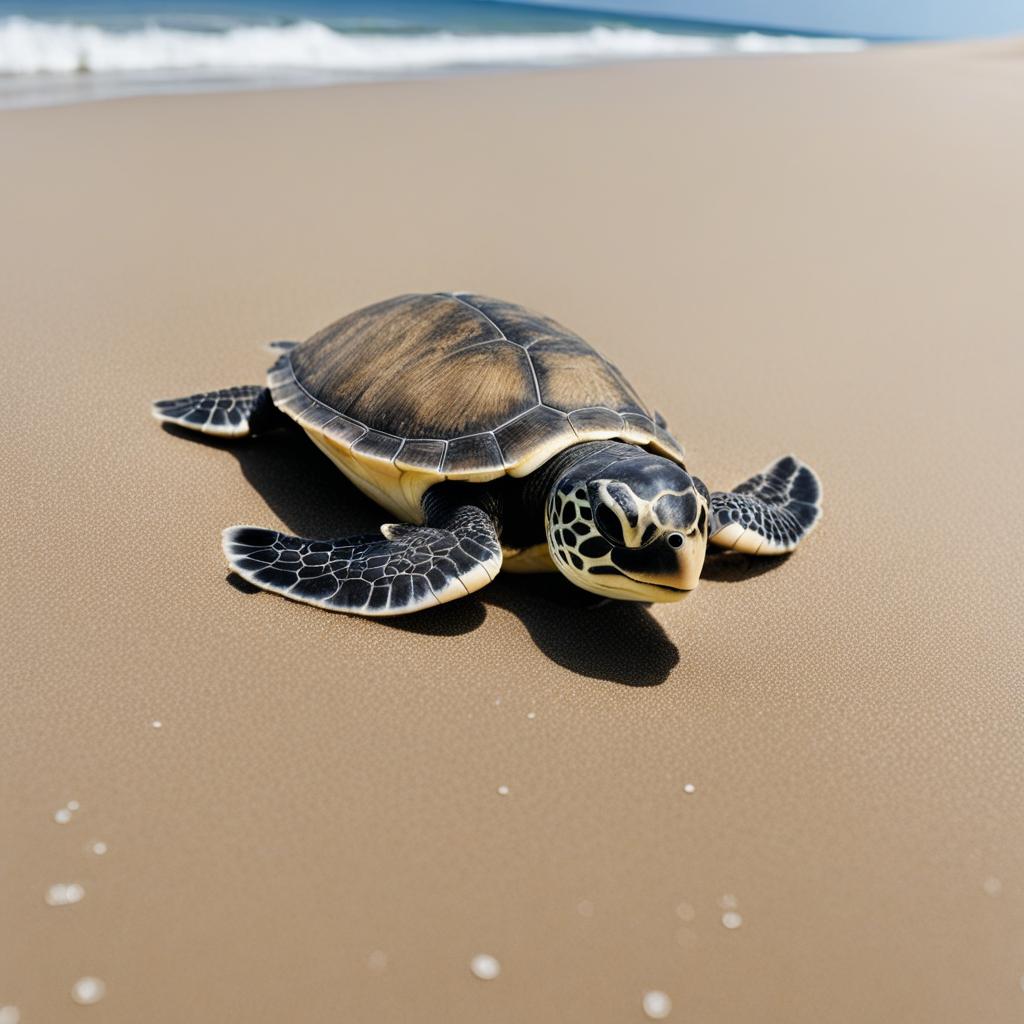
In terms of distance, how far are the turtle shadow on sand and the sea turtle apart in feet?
0.29

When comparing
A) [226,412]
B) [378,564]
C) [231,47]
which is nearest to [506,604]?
[378,564]

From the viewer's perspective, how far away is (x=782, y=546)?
113 inches

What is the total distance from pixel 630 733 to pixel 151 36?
13.2 metres

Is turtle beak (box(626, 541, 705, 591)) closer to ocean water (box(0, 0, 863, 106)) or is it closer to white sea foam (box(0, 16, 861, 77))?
ocean water (box(0, 0, 863, 106))

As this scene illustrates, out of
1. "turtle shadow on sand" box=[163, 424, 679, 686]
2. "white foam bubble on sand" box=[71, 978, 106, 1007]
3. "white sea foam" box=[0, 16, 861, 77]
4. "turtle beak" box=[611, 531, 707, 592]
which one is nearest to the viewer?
"white foam bubble on sand" box=[71, 978, 106, 1007]

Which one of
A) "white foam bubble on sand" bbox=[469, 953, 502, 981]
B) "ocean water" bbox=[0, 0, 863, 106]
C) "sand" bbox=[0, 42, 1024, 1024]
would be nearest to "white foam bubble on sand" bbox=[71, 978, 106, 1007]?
"sand" bbox=[0, 42, 1024, 1024]

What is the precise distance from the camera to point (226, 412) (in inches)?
128

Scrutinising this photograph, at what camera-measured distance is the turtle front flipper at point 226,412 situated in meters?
3.22

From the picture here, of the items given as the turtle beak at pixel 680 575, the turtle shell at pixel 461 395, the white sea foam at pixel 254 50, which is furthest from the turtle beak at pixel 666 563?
the white sea foam at pixel 254 50

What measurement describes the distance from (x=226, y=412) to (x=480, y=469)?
1.13 metres

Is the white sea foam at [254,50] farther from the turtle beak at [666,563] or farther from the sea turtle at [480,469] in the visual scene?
the turtle beak at [666,563]

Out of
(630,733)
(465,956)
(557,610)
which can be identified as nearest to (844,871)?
(630,733)

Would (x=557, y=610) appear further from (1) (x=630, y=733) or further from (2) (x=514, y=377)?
(2) (x=514, y=377)

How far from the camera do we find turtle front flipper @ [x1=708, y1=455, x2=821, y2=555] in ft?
9.07
